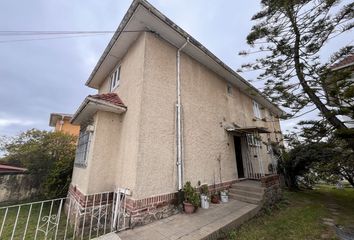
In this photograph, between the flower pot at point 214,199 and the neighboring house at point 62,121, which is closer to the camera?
the flower pot at point 214,199

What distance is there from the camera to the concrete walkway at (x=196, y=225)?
3.85m

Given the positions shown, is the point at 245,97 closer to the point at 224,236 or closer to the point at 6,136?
the point at 224,236

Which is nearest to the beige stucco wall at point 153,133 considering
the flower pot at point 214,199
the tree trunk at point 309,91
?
the flower pot at point 214,199

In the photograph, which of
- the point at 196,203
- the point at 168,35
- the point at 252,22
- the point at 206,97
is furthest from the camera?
the point at 206,97

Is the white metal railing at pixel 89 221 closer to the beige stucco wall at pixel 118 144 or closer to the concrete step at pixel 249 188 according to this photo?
the beige stucco wall at pixel 118 144

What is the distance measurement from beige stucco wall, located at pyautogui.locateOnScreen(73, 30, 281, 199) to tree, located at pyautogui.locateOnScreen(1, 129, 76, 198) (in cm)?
238

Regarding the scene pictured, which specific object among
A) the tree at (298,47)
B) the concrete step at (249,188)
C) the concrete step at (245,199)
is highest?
the tree at (298,47)

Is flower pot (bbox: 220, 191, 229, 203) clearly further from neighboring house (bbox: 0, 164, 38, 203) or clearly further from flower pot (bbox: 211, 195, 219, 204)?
neighboring house (bbox: 0, 164, 38, 203)

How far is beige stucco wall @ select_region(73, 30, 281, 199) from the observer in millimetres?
5094

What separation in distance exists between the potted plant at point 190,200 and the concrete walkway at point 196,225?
205mm

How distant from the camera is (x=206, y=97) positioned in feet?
26.3

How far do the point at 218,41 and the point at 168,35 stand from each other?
5.96 m

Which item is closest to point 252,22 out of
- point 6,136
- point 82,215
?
point 82,215

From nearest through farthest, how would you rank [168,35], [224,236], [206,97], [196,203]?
[224,236], [196,203], [168,35], [206,97]
